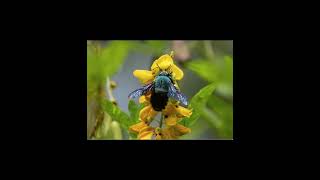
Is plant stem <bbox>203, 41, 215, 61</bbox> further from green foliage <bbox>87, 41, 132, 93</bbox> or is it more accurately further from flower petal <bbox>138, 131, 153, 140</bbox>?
flower petal <bbox>138, 131, 153, 140</bbox>

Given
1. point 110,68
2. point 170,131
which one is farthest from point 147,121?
point 110,68

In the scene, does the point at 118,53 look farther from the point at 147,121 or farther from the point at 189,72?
the point at 189,72

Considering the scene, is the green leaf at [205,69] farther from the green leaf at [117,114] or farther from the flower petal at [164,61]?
the green leaf at [117,114]

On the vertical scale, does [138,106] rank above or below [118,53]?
below

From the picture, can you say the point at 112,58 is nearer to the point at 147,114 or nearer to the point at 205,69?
the point at 147,114
